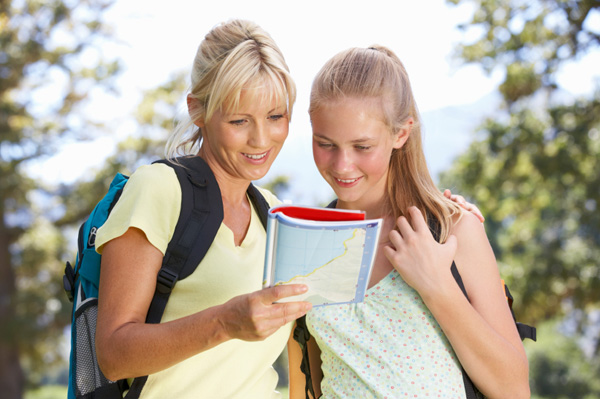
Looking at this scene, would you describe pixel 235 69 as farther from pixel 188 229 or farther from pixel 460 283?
pixel 460 283

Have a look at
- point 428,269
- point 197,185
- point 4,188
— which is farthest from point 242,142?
point 4,188

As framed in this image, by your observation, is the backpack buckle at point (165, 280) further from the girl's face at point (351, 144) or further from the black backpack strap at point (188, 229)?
the girl's face at point (351, 144)

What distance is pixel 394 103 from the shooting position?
2035 mm

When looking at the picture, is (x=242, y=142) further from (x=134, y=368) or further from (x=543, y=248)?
(x=543, y=248)

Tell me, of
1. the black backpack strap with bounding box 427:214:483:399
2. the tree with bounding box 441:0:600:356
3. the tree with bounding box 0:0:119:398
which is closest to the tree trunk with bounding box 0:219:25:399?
the tree with bounding box 0:0:119:398

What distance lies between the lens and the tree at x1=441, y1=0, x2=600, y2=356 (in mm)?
8273

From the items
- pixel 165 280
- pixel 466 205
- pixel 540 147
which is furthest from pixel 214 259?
pixel 540 147

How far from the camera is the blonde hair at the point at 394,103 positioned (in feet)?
6.56

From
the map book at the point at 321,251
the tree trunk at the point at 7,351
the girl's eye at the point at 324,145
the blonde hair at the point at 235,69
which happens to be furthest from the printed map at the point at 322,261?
the tree trunk at the point at 7,351

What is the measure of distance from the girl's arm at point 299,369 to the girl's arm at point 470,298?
0.51m

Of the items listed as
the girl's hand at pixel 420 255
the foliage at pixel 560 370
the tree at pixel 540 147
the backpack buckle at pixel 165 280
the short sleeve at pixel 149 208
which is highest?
the short sleeve at pixel 149 208

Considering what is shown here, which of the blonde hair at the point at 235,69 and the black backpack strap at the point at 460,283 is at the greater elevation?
the blonde hair at the point at 235,69

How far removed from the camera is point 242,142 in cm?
201

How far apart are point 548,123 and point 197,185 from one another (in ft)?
24.9
